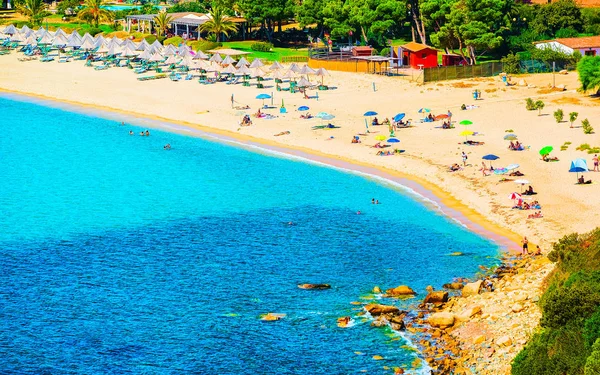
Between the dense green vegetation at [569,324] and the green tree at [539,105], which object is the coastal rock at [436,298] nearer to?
the dense green vegetation at [569,324]

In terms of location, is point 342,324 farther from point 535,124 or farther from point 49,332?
point 535,124

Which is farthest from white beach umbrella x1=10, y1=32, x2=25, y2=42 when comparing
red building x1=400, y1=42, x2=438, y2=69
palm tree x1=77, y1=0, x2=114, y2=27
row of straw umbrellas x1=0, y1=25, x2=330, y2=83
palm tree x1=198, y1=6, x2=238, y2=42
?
red building x1=400, y1=42, x2=438, y2=69

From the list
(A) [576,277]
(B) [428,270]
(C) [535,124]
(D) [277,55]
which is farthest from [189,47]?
(A) [576,277]

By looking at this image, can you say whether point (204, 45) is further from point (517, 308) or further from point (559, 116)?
point (517, 308)

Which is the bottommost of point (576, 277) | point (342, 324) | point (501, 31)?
point (342, 324)

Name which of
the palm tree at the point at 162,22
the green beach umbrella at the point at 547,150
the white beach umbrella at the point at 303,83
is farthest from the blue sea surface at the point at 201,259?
the palm tree at the point at 162,22
